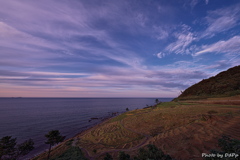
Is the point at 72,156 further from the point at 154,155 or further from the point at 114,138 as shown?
the point at 114,138

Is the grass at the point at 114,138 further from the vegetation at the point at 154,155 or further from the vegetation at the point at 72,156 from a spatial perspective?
the vegetation at the point at 154,155

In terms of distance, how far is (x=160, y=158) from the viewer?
222 inches

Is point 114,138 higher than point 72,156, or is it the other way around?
point 72,156

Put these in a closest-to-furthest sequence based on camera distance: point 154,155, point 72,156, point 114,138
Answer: point 154,155 → point 72,156 → point 114,138

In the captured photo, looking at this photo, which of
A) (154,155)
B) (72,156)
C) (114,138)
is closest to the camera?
(154,155)

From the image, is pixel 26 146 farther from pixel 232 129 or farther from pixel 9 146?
pixel 232 129

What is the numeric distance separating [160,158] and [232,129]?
11890 mm

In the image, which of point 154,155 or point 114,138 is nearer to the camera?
point 154,155

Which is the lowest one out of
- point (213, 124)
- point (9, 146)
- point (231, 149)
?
point (9, 146)

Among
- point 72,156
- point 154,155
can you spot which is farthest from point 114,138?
point 154,155

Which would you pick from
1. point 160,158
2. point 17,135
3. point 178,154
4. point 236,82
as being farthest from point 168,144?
point 236,82

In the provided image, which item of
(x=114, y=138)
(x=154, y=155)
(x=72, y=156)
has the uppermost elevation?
(x=154, y=155)

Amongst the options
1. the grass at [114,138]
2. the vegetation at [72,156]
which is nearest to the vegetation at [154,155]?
the vegetation at [72,156]

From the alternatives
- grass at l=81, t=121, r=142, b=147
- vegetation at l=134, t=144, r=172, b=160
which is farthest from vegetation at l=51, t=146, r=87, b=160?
vegetation at l=134, t=144, r=172, b=160
